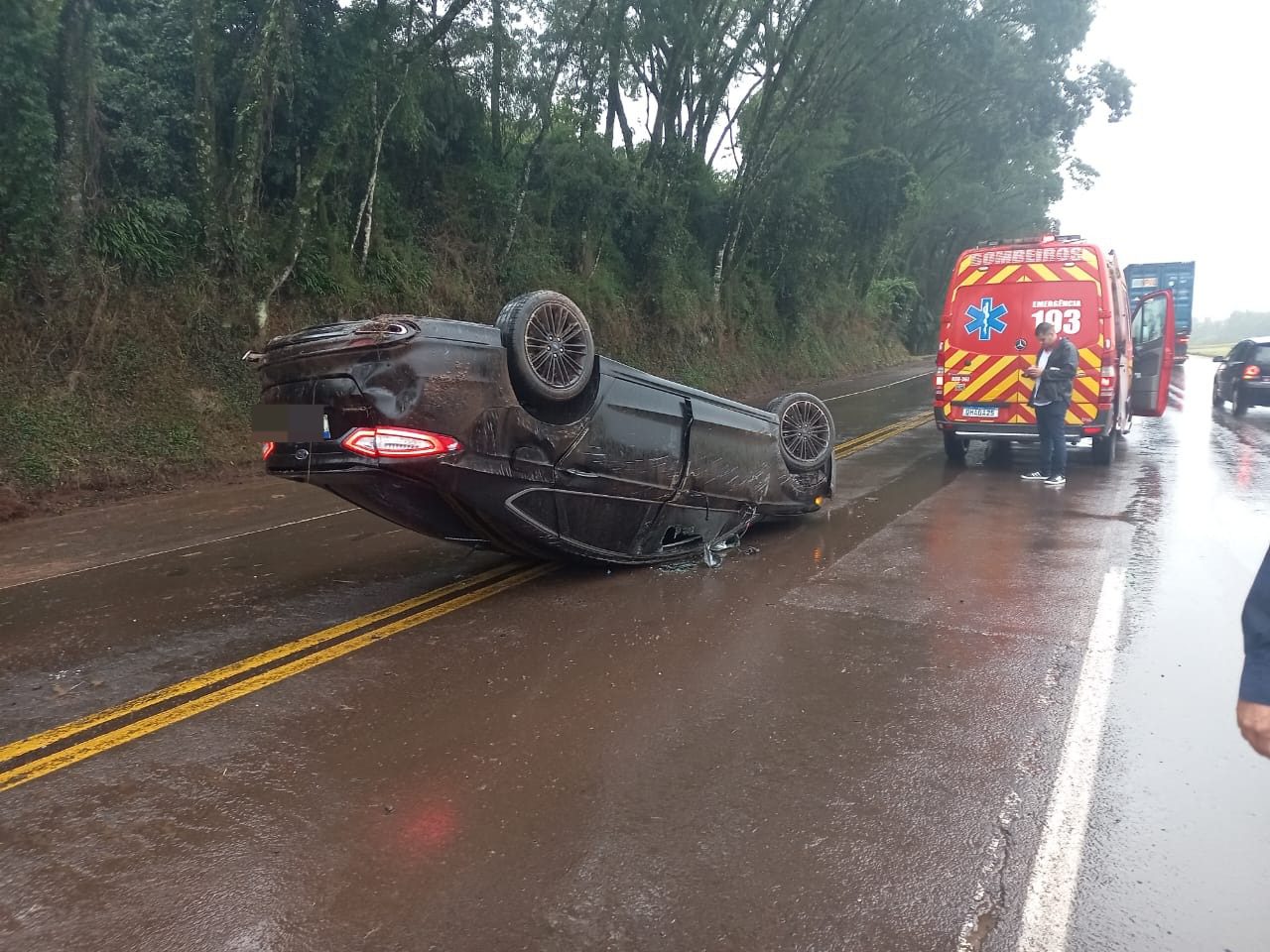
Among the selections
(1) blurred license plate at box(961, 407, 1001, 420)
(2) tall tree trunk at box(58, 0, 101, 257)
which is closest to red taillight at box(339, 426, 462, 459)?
(2) tall tree trunk at box(58, 0, 101, 257)

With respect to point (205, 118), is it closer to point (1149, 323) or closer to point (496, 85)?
point (496, 85)

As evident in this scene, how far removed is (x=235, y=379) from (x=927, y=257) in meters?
40.0

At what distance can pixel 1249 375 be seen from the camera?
16062 mm

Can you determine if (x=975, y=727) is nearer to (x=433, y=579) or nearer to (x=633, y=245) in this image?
(x=433, y=579)

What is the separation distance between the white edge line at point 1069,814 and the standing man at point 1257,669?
0.98m

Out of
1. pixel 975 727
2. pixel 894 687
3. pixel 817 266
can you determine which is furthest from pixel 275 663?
pixel 817 266

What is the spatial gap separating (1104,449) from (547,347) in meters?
8.41

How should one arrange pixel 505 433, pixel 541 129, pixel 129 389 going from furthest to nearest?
pixel 541 129, pixel 129 389, pixel 505 433

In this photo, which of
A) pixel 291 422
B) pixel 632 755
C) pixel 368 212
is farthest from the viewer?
pixel 368 212

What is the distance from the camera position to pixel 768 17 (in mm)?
19688

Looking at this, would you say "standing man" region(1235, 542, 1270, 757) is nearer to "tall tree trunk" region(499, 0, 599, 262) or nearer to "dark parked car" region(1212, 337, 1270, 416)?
"tall tree trunk" region(499, 0, 599, 262)

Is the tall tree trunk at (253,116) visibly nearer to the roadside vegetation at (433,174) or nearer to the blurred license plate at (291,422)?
the roadside vegetation at (433,174)

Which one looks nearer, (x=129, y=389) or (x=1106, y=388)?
(x=1106, y=388)

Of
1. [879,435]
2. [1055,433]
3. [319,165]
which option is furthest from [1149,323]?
[319,165]
